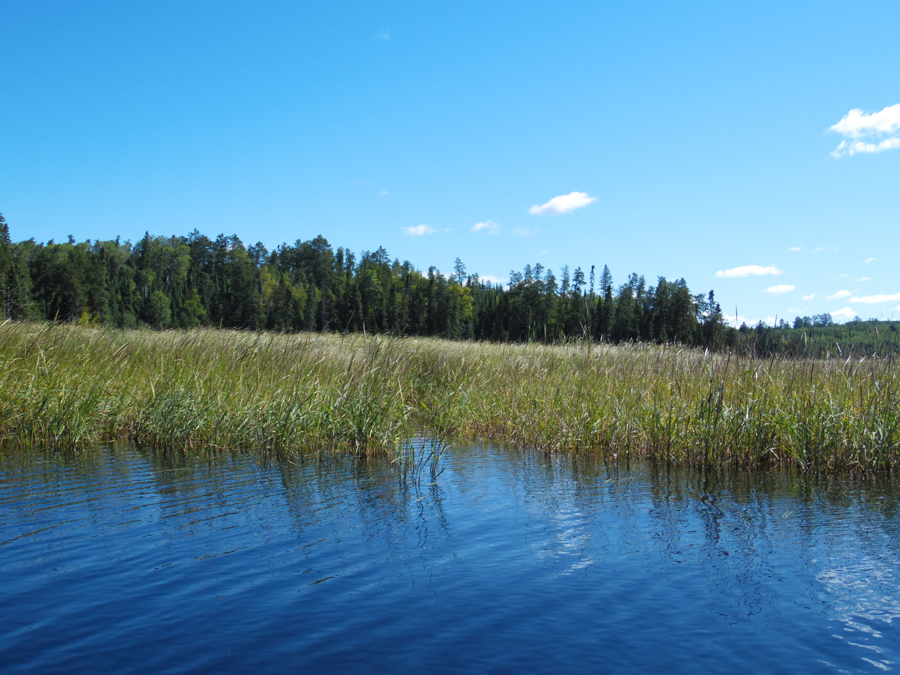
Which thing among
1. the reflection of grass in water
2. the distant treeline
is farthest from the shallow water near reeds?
the distant treeline

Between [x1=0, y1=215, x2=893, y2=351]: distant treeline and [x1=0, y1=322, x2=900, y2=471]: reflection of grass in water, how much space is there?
109 ft

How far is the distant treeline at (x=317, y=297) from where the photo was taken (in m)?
61.9

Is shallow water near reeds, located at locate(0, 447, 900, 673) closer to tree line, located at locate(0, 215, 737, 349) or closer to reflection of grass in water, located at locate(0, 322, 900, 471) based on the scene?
reflection of grass in water, located at locate(0, 322, 900, 471)

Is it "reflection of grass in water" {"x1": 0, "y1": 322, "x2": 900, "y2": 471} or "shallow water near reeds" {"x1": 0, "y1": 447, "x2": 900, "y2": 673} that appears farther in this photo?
"reflection of grass in water" {"x1": 0, "y1": 322, "x2": 900, "y2": 471}

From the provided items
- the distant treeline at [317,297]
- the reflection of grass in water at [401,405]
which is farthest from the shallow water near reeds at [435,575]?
the distant treeline at [317,297]

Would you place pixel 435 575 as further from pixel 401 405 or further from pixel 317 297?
pixel 317 297

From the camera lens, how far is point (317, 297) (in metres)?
93.3

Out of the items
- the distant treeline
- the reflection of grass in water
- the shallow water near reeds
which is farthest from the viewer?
the distant treeline

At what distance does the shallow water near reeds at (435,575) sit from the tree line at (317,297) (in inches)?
1596

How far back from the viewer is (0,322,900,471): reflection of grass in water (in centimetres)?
710

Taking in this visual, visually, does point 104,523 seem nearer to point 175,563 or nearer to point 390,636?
point 175,563

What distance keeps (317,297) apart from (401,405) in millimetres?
88306

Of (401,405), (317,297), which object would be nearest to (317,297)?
(317,297)

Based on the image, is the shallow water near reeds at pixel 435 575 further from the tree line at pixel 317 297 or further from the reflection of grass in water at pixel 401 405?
the tree line at pixel 317 297
